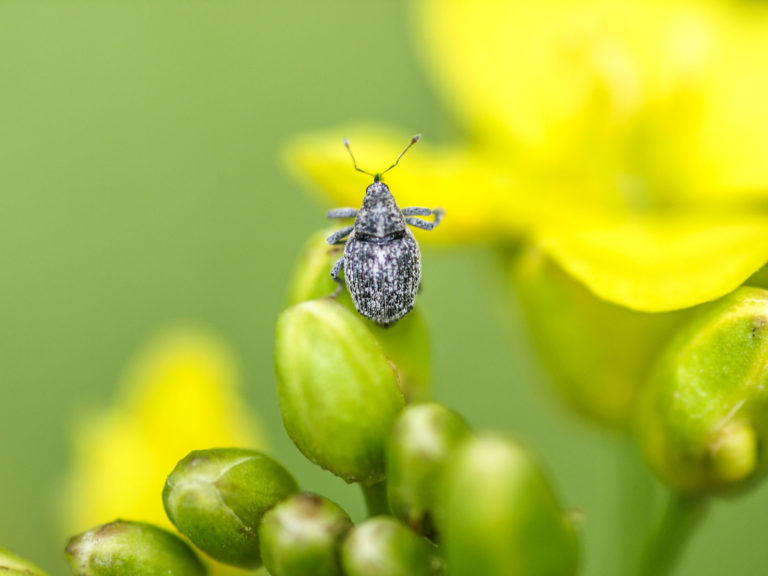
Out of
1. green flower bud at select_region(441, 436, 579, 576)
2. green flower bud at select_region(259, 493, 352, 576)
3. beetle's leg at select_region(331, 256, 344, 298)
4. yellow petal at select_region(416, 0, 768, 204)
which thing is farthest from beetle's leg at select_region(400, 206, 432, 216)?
green flower bud at select_region(441, 436, 579, 576)

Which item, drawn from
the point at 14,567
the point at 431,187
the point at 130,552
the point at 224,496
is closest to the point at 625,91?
the point at 431,187

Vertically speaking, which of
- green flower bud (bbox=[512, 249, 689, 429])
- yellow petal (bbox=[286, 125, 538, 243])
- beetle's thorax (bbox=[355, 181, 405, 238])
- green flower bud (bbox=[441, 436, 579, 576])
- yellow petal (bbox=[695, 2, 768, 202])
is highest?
yellow petal (bbox=[695, 2, 768, 202])

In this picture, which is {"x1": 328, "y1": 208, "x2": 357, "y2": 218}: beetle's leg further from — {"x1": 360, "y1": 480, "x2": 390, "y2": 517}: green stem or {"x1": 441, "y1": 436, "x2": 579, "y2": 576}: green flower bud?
{"x1": 441, "y1": 436, "x2": 579, "y2": 576}: green flower bud

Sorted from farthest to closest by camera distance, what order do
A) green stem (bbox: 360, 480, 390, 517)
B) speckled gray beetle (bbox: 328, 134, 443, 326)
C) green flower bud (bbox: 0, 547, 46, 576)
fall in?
speckled gray beetle (bbox: 328, 134, 443, 326), green stem (bbox: 360, 480, 390, 517), green flower bud (bbox: 0, 547, 46, 576)

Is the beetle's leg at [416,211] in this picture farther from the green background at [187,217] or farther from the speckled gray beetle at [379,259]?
the green background at [187,217]

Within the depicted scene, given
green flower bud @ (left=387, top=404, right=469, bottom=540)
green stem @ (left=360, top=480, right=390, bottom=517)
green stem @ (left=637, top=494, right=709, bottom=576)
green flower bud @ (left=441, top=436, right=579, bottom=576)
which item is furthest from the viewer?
green stem @ (left=637, top=494, right=709, bottom=576)

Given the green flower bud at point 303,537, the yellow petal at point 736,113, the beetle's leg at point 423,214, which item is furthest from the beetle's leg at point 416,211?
the green flower bud at point 303,537

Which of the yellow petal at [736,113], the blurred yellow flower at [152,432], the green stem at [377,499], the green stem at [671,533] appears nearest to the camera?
the green stem at [377,499]

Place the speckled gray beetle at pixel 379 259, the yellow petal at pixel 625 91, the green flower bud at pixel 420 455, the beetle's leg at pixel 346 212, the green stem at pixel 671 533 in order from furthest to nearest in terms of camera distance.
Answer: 1. the yellow petal at pixel 625 91
2. the beetle's leg at pixel 346 212
3. the green stem at pixel 671 533
4. the speckled gray beetle at pixel 379 259
5. the green flower bud at pixel 420 455
